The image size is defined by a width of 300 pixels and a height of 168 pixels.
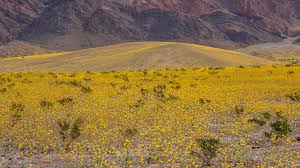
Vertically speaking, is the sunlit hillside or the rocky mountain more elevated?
the sunlit hillside

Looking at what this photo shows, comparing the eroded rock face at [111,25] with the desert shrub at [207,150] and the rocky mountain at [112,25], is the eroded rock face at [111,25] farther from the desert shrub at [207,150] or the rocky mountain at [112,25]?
the desert shrub at [207,150]

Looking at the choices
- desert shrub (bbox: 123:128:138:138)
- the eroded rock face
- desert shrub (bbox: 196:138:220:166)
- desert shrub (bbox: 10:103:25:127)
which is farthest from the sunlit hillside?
the eroded rock face

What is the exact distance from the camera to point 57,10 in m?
189

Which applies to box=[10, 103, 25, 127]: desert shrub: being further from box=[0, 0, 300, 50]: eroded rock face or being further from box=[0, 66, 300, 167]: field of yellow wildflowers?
box=[0, 0, 300, 50]: eroded rock face

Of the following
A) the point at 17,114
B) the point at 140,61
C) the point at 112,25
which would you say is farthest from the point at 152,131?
the point at 112,25

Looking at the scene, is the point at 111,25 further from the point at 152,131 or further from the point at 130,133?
the point at 130,133

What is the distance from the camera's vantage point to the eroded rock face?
564 feet

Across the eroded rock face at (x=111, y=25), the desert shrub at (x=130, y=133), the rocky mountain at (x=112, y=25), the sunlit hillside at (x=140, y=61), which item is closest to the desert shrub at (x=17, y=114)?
the desert shrub at (x=130, y=133)

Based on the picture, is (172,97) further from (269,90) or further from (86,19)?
(86,19)

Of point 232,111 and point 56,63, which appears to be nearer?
point 232,111

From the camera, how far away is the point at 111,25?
592 ft

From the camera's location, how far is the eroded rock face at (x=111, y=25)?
172 meters

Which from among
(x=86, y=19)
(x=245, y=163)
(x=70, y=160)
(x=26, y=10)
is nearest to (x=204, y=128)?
(x=245, y=163)

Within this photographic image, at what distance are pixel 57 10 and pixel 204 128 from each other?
595ft
